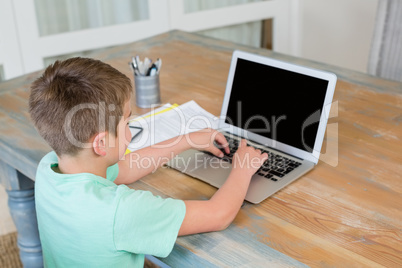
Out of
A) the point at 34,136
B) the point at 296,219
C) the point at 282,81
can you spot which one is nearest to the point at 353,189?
the point at 296,219

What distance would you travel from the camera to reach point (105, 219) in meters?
0.97

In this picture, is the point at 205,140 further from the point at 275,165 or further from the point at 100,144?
the point at 100,144

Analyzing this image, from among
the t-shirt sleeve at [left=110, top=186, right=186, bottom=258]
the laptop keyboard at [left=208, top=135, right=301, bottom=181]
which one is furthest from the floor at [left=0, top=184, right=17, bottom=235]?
the t-shirt sleeve at [left=110, top=186, right=186, bottom=258]

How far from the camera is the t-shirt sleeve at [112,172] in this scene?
3.97 feet

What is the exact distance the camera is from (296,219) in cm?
107

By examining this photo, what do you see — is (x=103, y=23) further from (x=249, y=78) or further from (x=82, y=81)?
(x=82, y=81)

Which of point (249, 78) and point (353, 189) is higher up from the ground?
point (249, 78)

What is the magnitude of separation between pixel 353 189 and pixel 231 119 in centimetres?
42

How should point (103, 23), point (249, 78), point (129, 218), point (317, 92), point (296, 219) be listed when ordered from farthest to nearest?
point (103, 23)
point (249, 78)
point (317, 92)
point (296, 219)
point (129, 218)

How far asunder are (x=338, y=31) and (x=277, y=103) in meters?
2.48

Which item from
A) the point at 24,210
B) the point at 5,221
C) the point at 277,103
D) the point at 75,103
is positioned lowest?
the point at 5,221

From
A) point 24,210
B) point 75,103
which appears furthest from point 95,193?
point 24,210

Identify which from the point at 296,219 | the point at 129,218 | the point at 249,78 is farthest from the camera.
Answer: the point at 249,78

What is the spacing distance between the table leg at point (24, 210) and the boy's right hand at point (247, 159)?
2.55 feet
